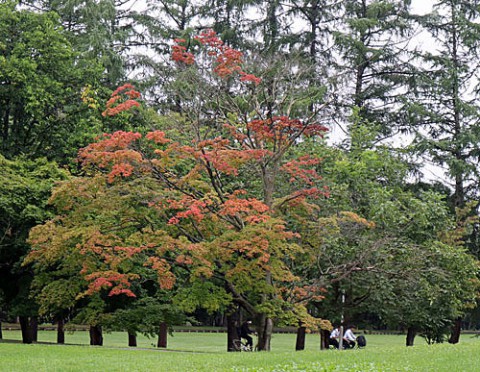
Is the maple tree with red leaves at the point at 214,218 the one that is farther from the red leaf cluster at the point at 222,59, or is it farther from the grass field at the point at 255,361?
the grass field at the point at 255,361

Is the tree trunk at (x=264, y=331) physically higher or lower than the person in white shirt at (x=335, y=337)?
higher

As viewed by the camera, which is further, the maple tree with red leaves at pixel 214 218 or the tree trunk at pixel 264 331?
the tree trunk at pixel 264 331

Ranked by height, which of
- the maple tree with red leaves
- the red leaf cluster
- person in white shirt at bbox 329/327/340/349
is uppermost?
the red leaf cluster

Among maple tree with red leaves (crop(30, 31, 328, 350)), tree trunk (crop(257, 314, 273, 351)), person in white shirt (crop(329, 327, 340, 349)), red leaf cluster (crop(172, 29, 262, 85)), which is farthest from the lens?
person in white shirt (crop(329, 327, 340, 349))

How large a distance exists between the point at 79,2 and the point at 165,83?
973cm

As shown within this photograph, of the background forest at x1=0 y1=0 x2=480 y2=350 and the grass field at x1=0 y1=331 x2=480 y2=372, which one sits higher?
the background forest at x1=0 y1=0 x2=480 y2=350

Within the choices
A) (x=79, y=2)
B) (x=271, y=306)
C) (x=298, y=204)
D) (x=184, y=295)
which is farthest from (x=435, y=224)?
(x=79, y=2)

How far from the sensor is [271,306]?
16.3 m

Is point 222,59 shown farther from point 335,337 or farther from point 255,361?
point 335,337

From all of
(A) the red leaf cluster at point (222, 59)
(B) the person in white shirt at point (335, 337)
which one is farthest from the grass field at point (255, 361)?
(B) the person in white shirt at point (335, 337)

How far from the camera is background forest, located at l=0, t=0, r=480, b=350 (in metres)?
16.1

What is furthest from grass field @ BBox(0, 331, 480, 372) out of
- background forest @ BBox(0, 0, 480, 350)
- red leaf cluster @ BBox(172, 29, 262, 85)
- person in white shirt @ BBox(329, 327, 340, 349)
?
person in white shirt @ BBox(329, 327, 340, 349)

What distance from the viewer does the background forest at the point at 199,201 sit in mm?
16078

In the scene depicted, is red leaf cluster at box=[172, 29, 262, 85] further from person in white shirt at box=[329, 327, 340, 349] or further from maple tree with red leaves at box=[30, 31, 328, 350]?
person in white shirt at box=[329, 327, 340, 349]
